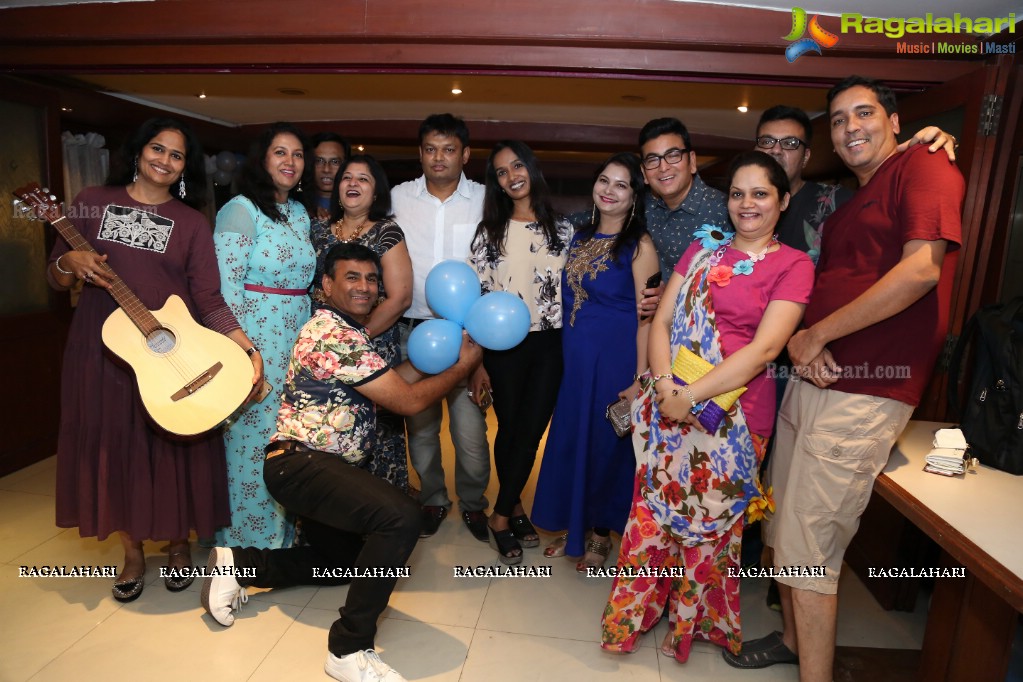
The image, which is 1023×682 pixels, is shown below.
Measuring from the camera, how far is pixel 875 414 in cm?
169

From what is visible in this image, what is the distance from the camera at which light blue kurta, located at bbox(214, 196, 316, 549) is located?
7.59ft

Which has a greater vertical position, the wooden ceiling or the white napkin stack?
the wooden ceiling

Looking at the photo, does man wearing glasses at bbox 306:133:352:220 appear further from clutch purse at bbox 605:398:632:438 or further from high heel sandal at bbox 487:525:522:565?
high heel sandal at bbox 487:525:522:565

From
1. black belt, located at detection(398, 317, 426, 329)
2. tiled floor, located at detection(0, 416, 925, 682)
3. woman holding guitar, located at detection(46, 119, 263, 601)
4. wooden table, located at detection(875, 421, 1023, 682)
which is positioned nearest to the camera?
wooden table, located at detection(875, 421, 1023, 682)

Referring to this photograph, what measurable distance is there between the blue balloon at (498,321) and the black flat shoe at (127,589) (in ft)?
5.03

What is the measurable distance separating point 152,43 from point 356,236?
1282 mm

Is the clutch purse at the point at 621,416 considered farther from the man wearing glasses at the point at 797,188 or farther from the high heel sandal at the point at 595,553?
the man wearing glasses at the point at 797,188

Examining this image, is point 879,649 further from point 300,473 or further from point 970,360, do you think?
point 300,473

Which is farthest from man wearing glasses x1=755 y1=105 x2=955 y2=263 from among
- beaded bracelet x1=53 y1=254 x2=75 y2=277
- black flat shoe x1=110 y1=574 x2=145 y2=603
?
black flat shoe x1=110 y1=574 x2=145 y2=603

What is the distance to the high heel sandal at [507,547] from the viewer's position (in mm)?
2602

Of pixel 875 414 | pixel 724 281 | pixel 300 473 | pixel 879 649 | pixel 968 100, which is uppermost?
pixel 968 100

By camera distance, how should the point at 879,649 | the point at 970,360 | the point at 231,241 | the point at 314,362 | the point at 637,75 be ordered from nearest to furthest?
1. the point at 314,362
2. the point at 879,649
3. the point at 231,241
4. the point at 970,360
5. the point at 637,75

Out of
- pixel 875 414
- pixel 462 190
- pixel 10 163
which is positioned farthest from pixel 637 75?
pixel 10 163

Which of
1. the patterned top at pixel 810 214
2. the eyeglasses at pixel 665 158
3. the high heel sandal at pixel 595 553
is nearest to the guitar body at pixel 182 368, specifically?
the high heel sandal at pixel 595 553
